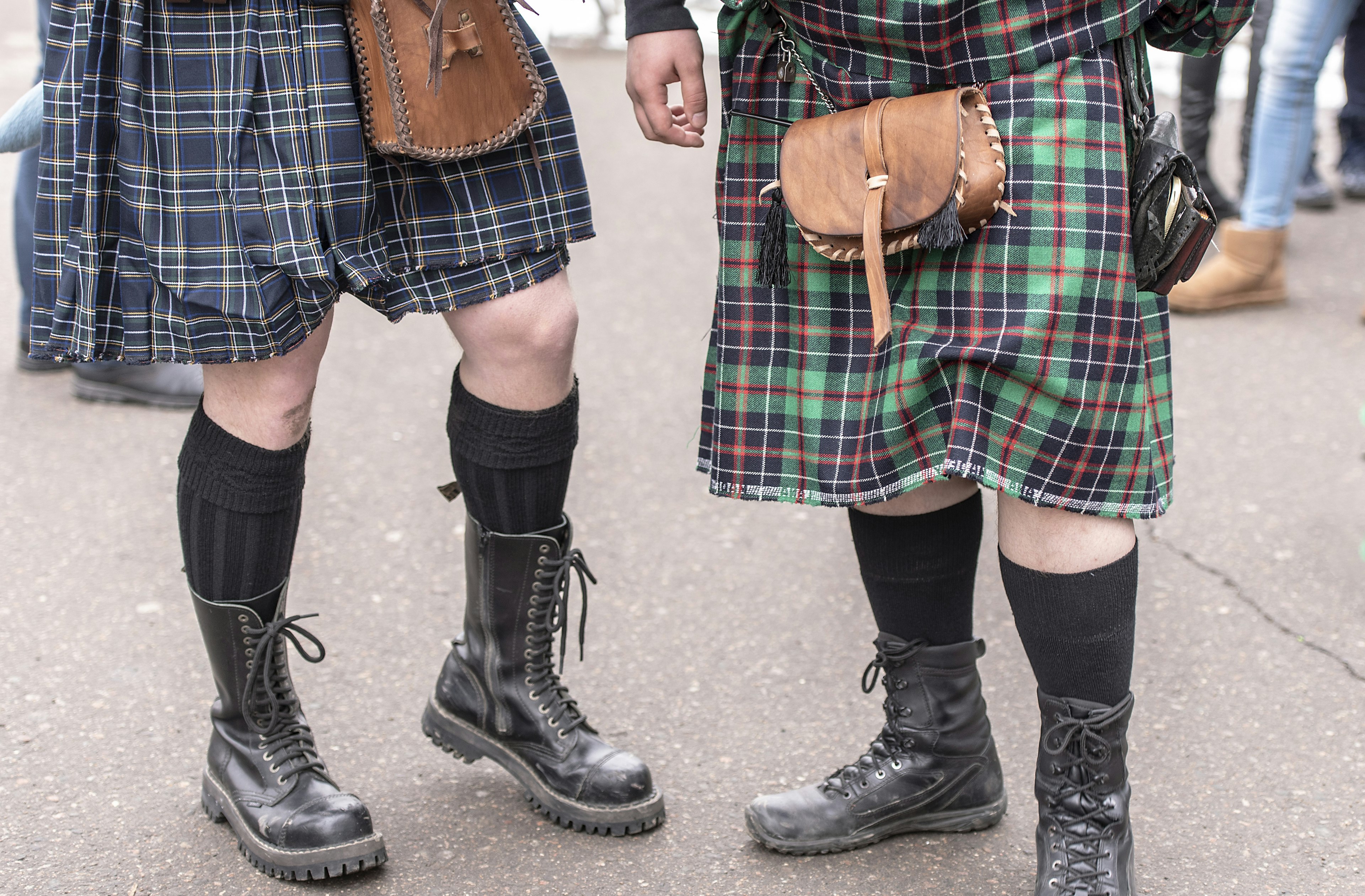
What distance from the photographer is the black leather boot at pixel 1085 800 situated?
1518mm

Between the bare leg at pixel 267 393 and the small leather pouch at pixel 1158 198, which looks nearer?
the small leather pouch at pixel 1158 198

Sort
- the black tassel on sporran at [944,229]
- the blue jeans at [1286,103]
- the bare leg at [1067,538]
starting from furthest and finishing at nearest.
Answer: the blue jeans at [1286,103]
the bare leg at [1067,538]
the black tassel on sporran at [944,229]

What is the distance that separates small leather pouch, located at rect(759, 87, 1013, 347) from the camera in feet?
4.38

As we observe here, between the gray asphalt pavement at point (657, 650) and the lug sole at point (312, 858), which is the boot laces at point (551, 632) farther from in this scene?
the lug sole at point (312, 858)

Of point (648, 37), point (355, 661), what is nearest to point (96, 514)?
point (355, 661)

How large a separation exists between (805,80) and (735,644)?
43.3 inches

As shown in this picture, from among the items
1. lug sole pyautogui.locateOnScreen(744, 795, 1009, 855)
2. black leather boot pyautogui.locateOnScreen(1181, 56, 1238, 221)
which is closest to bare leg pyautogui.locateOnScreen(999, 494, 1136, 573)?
lug sole pyautogui.locateOnScreen(744, 795, 1009, 855)

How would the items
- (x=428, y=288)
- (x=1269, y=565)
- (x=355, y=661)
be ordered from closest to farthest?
(x=428, y=288)
(x=355, y=661)
(x=1269, y=565)

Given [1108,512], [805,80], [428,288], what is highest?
[805,80]

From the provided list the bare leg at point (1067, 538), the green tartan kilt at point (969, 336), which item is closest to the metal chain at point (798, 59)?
the green tartan kilt at point (969, 336)

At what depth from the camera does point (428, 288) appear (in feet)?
5.13

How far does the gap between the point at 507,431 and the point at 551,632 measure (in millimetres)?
320

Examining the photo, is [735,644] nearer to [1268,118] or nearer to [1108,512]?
[1108,512]

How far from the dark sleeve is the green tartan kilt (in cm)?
5
